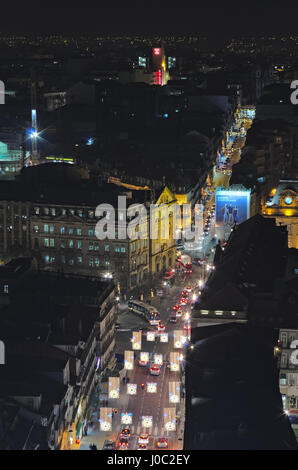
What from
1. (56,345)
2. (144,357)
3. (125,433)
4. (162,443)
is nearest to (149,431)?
(125,433)

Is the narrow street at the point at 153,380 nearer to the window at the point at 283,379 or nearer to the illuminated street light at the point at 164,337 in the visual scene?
the illuminated street light at the point at 164,337

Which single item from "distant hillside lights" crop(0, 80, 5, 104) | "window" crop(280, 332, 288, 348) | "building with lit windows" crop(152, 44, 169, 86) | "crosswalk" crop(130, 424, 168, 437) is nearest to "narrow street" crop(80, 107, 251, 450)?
"crosswalk" crop(130, 424, 168, 437)

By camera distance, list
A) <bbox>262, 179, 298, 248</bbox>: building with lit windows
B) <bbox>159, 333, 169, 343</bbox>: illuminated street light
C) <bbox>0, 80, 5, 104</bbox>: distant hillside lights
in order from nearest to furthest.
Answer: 1. <bbox>159, 333, 169, 343</bbox>: illuminated street light
2. <bbox>262, 179, 298, 248</bbox>: building with lit windows
3. <bbox>0, 80, 5, 104</bbox>: distant hillside lights

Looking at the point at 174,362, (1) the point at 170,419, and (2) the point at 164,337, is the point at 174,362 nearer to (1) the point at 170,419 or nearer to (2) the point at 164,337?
(2) the point at 164,337

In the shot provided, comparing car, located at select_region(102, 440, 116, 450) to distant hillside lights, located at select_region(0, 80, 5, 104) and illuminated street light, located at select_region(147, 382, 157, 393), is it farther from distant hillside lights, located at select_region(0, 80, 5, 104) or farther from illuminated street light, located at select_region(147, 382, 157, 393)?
distant hillside lights, located at select_region(0, 80, 5, 104)

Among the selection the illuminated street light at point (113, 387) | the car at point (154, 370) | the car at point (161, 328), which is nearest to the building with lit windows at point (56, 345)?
the illuminated street light at point (113, 387)
